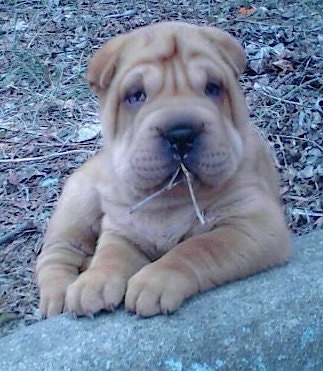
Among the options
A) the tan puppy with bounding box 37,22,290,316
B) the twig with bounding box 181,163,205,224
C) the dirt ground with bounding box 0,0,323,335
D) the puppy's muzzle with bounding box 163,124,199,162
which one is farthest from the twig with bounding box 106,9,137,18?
the puppy's muzzle with bounding box 163,124,199,162

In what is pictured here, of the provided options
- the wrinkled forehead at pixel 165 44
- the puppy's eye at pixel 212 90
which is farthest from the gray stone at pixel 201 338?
the wrinkled forehead at pixel 165 44

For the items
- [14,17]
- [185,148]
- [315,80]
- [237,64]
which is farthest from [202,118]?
[14,17]

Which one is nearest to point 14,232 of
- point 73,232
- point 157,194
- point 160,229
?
point 73,232

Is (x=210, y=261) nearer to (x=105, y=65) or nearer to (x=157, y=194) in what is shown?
(x=157, y=194)

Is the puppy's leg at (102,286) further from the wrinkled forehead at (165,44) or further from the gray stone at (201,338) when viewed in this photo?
the wrinkled forehead at (165,44)

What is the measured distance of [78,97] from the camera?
624 centimetres

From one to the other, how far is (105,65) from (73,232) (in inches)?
28.6

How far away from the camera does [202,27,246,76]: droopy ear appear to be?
12.1 ft

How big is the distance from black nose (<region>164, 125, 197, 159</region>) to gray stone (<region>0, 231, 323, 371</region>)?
501 millimetres

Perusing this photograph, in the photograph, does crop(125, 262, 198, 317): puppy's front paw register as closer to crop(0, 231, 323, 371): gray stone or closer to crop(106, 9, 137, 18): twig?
crop(0, 231, 323, 371): gray stone

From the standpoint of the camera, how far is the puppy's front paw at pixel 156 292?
125 inches

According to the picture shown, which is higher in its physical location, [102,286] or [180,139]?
[180,139]

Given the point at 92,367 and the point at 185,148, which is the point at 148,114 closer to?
the point at 185,148

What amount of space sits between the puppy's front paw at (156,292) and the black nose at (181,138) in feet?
Answer: 1.30
